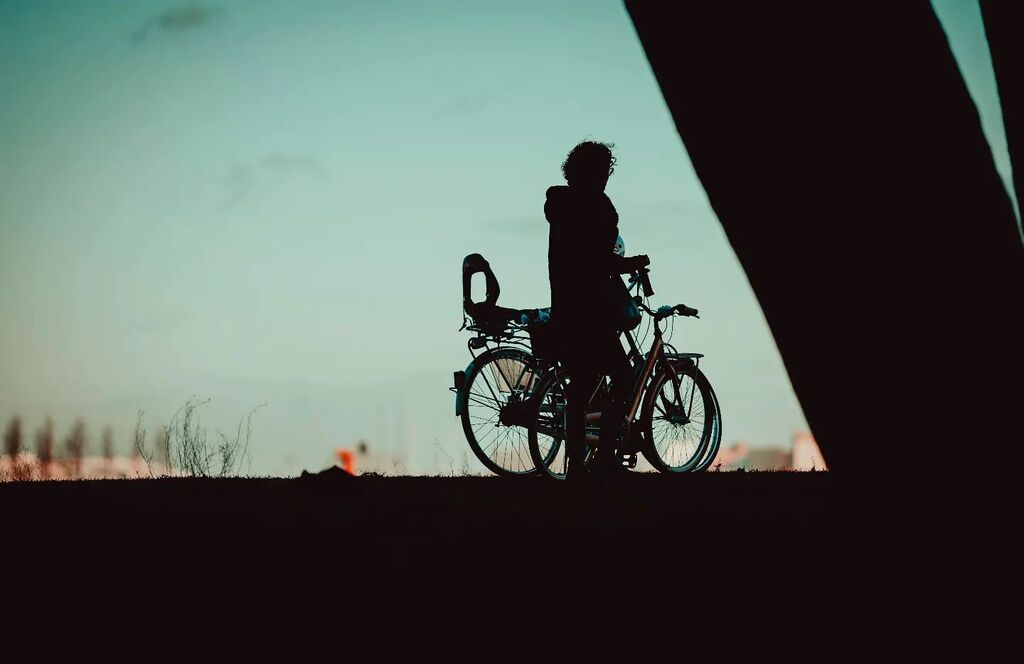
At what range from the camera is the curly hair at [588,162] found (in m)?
6.99

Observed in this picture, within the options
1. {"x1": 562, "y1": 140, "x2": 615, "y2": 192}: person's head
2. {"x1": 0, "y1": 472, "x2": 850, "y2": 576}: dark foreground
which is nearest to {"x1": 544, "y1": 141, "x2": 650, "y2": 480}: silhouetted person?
{"x1": 562, "y1": 140, "x2": 615, "y2": 192}: person's head

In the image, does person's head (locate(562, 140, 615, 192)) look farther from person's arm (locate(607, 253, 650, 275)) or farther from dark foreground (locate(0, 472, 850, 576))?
dark foreground (locate(0, 472, 850, 576))

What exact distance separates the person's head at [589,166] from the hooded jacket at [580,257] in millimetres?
83

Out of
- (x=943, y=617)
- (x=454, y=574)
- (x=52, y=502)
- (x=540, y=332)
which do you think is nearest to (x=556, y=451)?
(x=540, y=332)

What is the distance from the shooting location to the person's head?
6980 mm

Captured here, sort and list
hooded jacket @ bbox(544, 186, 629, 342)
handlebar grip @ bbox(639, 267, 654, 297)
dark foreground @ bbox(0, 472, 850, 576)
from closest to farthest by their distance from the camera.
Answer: dark foreground @ bbox(0, 472, 850, 576), hooded jacket @ bbox(544, 186, 629, 342), handlebar grip @ bbox(639, 267, 654, 297)

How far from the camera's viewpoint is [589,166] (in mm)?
6992

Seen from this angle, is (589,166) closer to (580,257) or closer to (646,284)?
(580,257)

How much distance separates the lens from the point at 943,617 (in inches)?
110

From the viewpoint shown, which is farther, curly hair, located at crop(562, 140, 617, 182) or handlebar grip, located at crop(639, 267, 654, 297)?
handlebar grip, located at crop(639, 267, 654, 297)

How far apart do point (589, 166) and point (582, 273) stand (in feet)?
2.25

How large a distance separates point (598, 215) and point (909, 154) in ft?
14.2

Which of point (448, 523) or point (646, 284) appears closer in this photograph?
point (448, 523)

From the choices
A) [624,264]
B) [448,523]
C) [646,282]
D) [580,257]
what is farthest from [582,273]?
[448,523]
